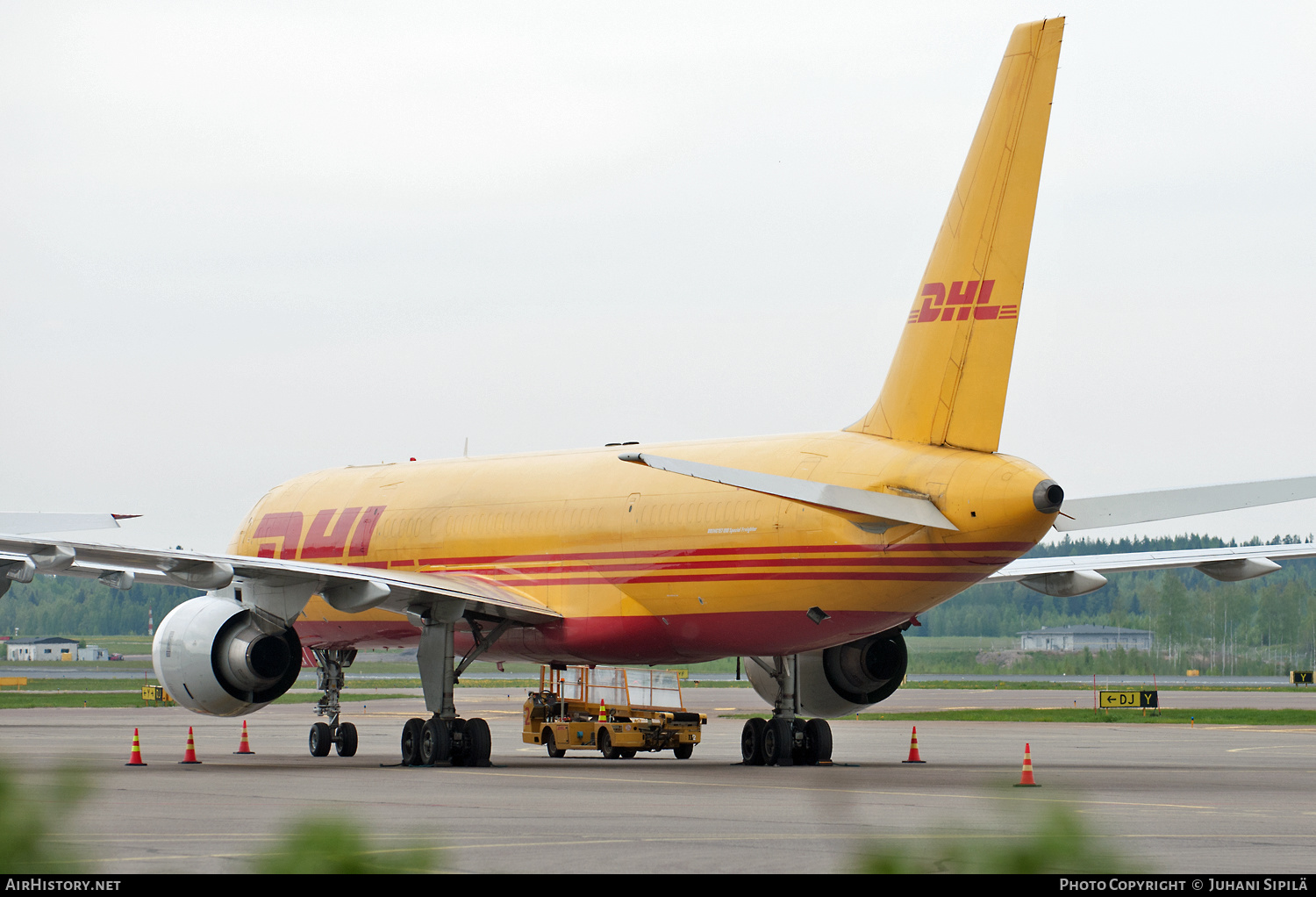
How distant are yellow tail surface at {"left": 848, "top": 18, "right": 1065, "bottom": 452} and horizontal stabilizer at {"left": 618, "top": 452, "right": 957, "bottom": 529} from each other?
1.28 m

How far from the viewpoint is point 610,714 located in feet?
88.1

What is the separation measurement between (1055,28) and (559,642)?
1170 centimetres

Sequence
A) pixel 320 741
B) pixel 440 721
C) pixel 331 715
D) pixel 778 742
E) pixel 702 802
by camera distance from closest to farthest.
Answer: pixel 702 802 → pixel 440 721 → pixel 778 742 → pixel 320 741 → pixel 331 715

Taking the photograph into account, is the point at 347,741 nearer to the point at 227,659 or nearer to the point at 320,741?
the point at 320,741

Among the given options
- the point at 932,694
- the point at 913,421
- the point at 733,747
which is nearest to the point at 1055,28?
the point at 913,421

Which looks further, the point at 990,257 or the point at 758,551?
the point at 758,551

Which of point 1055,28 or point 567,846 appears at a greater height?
point 1055,28

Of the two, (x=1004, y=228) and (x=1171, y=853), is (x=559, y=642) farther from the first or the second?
(x=1171, y=853)

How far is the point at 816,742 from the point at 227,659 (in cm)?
901

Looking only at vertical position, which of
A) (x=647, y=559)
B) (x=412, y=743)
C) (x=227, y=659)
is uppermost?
(x=647, y=559)

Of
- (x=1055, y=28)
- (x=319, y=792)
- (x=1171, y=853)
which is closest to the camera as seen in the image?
(x=1171, y=853)

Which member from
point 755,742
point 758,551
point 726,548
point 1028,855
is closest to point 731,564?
point 726,548

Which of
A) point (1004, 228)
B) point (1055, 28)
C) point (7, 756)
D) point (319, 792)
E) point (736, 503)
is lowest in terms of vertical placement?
point (319, 792)
